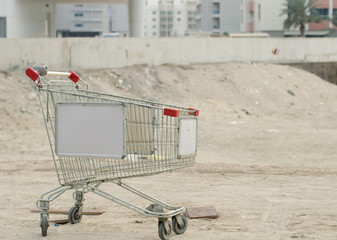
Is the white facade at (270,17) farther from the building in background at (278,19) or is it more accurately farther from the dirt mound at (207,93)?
the dirt mound at (207,93)

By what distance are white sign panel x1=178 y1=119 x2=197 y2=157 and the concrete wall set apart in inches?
622

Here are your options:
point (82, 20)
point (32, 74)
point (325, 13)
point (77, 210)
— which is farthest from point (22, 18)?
point (82, 20)

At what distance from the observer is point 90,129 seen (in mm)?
→ 6113

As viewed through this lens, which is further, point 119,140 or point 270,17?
point 270,17

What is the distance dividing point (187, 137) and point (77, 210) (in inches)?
60.4

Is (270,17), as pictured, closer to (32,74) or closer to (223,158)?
(223,158)

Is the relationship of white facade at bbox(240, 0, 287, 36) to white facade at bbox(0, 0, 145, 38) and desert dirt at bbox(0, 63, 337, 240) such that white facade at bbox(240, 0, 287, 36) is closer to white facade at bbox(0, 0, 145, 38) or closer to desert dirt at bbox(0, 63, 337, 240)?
white facade at bbox(0, 0, 145, 38)

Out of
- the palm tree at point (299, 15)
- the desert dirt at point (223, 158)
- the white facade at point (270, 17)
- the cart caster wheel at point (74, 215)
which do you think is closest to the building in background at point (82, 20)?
the white facade at point (270, 17)

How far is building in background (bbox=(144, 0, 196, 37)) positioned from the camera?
185m

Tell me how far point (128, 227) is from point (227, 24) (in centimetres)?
8851

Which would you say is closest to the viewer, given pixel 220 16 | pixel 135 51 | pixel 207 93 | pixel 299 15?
pixel 207 93

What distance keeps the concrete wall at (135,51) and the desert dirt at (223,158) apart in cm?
51

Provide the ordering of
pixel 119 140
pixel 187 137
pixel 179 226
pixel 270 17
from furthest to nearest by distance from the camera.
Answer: pixel 270 17
pixel 179 226
pixel 187 137
pixel 119 140

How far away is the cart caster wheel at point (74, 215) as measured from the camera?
6.88 m
